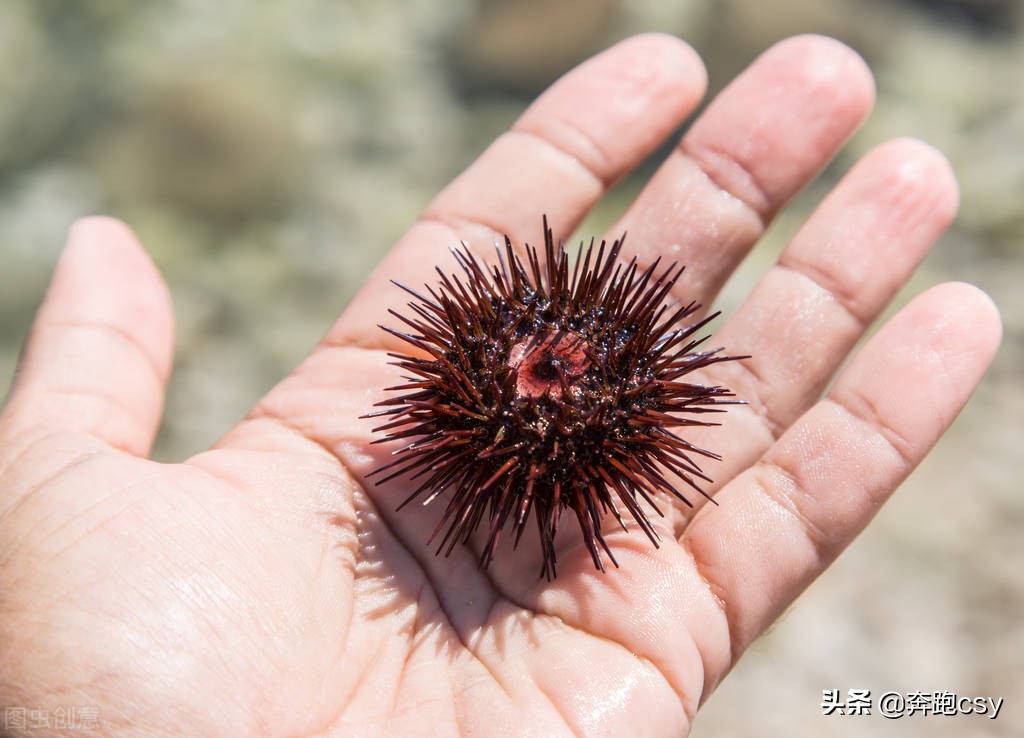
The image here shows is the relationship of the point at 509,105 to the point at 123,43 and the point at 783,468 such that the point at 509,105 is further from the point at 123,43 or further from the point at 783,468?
the point at 783,468

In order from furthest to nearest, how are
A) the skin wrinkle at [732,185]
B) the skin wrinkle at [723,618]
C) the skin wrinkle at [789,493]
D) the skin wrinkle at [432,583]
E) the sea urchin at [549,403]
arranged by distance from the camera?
the skin wrinkle at [732,185], the skin wrinkle at [789,493], the skin wrinkle at [723,618], the skin wrinkle at [432,583], the sea urchin at [549,403]

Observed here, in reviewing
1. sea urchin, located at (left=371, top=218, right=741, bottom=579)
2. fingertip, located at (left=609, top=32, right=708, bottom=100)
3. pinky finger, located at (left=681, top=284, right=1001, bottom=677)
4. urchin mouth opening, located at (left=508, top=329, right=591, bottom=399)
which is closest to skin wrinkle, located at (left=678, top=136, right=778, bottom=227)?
fingertip, located at (left=609, top=32, right=708, bottom=100)

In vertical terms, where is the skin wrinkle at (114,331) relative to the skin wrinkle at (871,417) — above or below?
below

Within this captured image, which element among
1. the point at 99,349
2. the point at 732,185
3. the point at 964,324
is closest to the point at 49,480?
the point at 99,349

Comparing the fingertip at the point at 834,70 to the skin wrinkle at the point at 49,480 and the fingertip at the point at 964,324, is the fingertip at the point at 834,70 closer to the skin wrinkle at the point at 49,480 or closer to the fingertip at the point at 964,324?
the fingertip at the point at 964,324

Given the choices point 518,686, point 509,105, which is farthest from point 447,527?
point 509,105

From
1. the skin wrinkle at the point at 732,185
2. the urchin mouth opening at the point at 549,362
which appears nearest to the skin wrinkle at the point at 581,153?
the skin wrinkle at the point at 732,185

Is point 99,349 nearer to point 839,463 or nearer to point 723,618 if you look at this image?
point 723,618
